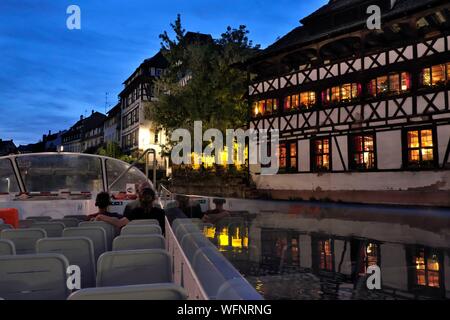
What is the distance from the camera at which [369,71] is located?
20844mm

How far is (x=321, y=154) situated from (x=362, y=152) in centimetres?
270

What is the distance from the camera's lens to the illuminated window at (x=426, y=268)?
18.6 feet

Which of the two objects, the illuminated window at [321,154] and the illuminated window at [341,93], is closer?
the illuminated window at [341,93]

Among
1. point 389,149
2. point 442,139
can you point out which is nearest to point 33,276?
point 442,139

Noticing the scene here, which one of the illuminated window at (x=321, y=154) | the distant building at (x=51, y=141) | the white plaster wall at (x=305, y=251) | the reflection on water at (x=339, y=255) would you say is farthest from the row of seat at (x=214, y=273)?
the distant building at (x=51, y=141)

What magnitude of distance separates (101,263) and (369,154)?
67.9ft

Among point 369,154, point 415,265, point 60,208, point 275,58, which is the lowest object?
point 415,265

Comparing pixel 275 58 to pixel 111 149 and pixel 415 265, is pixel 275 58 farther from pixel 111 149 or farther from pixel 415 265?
pixel 111 149

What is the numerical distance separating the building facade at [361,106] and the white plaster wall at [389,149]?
51 millimetres

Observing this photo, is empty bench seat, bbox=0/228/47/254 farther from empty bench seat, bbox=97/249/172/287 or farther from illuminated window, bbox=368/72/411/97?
illuminated window, bbox=368/72/411/97

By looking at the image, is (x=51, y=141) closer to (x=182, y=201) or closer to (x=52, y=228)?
(x=182, y=201)

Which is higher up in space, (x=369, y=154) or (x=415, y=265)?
(x=369, y=154)

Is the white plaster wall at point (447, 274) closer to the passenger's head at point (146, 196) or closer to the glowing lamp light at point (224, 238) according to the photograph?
the passenger's head at point (146, 196)
